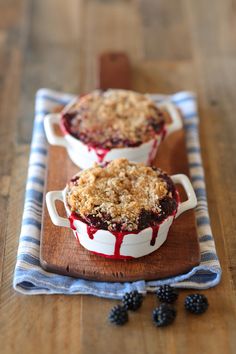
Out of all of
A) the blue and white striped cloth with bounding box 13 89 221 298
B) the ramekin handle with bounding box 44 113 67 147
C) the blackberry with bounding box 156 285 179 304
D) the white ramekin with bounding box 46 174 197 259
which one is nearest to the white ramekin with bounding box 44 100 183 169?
the ramekin handle with bounding box 44 113 67 147

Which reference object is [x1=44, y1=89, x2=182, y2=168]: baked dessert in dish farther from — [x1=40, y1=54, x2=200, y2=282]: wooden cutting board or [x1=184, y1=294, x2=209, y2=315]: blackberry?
[x1=184, y1=294, x2=209, y2=315]: blackberry

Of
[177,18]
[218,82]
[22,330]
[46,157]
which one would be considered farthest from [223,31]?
[22,330]

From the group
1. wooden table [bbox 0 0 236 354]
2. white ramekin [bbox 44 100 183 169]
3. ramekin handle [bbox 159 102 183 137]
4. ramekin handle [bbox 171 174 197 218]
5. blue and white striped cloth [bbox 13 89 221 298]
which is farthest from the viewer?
ramekin handle [bbox 159 102 183 137]

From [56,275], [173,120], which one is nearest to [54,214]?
[56,275]

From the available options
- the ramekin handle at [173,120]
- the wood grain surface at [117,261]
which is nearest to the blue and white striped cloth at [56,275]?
the wood grain surface at [117,261]

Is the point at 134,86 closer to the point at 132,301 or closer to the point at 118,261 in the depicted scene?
the point at 118,261

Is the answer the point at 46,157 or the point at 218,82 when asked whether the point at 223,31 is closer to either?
the point at 218,82
